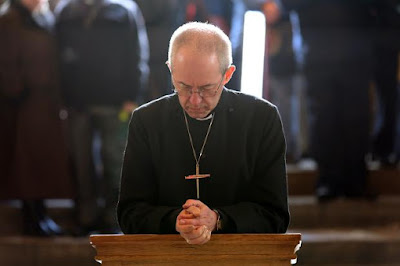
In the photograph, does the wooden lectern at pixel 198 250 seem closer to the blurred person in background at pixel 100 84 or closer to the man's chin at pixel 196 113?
the man's chin at pixel 196 113

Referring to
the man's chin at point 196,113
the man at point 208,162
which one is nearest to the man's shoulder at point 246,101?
the man at point 208,162

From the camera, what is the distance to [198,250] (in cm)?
247

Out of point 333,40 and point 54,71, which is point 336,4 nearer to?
point 333,40

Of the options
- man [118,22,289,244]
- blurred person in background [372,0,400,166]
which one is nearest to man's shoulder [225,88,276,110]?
man [118,22,289,244]

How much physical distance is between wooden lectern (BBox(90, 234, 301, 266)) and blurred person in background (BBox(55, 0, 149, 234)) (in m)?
3.23

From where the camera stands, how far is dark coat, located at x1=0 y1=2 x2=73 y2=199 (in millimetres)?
5973

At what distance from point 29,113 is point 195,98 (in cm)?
378

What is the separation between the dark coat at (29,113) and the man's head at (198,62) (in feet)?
11.6

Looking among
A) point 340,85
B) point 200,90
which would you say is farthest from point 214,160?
point 340,85

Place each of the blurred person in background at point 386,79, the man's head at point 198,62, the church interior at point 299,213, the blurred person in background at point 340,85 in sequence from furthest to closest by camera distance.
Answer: the blurred person in background at point 386,79, the blurred person in background at point 340,85, the church interior at point 299,213, the man's head at point 198,62

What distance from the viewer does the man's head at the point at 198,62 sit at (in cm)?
256

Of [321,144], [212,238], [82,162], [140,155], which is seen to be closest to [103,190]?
[82,162]

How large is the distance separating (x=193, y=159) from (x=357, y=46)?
3681 mm

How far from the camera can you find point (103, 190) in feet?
19.2
